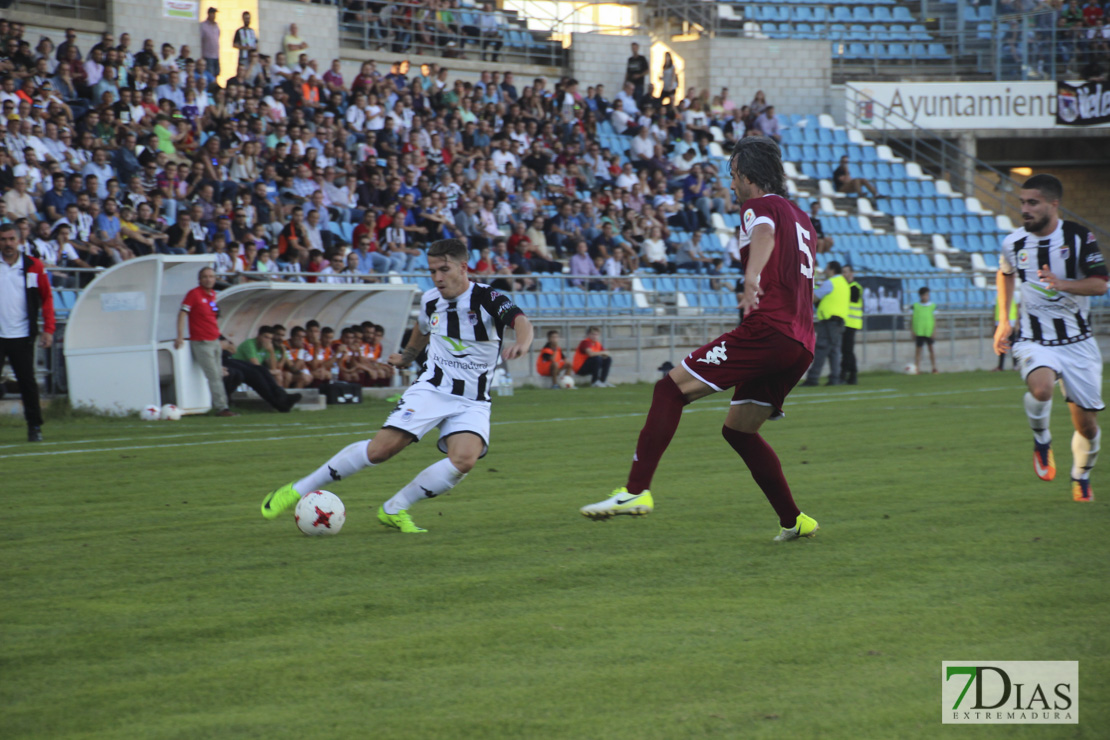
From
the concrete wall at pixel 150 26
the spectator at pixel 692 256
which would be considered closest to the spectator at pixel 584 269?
the spectator at pixel 692 256

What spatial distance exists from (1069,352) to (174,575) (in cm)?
563

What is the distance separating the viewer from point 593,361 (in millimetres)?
22031

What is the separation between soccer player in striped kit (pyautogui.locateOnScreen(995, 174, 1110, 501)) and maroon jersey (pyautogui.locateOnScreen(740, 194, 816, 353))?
8.50ft

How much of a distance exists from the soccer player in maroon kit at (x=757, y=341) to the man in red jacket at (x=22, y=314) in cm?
836

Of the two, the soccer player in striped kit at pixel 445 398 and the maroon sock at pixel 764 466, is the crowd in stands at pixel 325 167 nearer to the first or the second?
the soccer player in striped kit at pixel 445 398

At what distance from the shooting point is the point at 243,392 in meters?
17.3

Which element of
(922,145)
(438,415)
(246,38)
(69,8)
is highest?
(69,8)

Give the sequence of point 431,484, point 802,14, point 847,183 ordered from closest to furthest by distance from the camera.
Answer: point 431,484, point 847,183, point 802,14

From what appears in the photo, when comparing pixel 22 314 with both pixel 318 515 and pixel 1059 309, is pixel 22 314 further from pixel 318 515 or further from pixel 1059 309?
pixel 1059 309

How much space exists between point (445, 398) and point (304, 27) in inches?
885

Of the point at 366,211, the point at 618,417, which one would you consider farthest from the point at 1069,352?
the point at 366,211

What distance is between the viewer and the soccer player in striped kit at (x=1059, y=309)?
7785mm

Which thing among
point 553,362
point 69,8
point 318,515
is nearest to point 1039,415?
point 318,515

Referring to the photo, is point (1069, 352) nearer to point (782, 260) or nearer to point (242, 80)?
point (782, 260)
